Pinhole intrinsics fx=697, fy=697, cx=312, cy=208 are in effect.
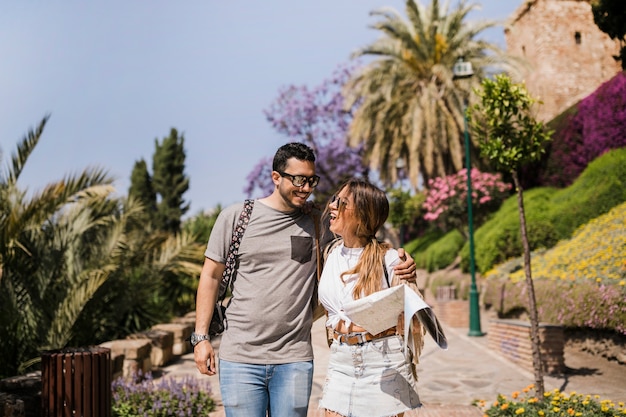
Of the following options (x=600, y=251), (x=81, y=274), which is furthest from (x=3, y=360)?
(x=600, y=251)

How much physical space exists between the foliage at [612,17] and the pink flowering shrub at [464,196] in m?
13.7

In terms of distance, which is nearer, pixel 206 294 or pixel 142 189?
pixel 206 294

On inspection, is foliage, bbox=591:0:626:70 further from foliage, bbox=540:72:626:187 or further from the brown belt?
foliage, bbox=540:72:626:187

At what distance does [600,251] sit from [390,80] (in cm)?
1449

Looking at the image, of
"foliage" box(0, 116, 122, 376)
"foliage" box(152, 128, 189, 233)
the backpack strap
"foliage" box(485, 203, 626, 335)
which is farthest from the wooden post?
"foliage" box(152, 128, 189, 233)

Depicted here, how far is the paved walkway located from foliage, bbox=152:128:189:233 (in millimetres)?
24421

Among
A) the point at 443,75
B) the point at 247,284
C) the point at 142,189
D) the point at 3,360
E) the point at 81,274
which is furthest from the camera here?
the point at 142,189

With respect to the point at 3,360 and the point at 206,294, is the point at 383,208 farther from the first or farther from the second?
the point at 3,360

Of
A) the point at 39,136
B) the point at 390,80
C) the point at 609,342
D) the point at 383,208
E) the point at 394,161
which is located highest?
the point at 390,80

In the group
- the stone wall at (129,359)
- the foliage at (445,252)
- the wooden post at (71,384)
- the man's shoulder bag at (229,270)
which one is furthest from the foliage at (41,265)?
the foliage at (445,252)

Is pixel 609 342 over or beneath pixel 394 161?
beneath

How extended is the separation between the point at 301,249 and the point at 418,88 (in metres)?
24.7

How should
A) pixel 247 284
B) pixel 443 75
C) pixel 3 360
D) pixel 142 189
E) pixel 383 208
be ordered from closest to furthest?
pixel 383 208, pixel 247 284, pixel 3 360, pixel 443 75, pixel 142 189

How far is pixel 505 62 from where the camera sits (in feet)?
86.5
